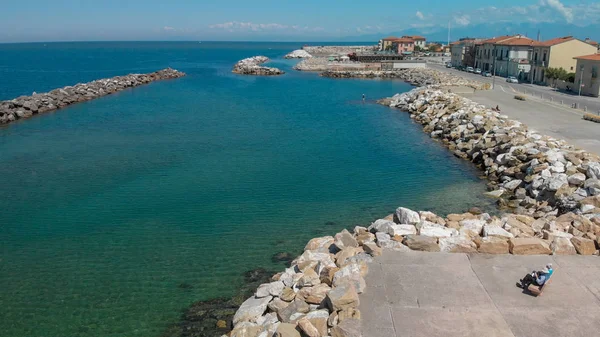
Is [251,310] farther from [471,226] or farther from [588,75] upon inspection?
[588,75]

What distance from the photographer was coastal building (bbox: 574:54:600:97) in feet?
145

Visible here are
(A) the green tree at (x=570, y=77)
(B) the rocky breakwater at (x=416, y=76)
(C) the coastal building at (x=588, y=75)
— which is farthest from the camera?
(B) the rocky breakwater at (x=416, y=76)

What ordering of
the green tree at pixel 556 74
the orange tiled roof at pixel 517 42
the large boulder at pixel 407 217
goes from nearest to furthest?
the large boulder at pixel 407 217 → the green tree at pixel 556 74 → the orange tiled roof at pixel 517 42

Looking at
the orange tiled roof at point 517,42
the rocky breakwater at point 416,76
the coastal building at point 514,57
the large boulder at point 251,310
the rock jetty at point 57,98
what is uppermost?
the orange tiled roof at point 517,42

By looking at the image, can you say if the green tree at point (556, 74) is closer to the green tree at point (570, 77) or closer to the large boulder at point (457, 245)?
the green tree at point (570, 77)

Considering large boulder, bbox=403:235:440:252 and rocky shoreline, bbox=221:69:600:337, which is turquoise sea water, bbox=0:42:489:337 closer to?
rocky shoreline, bbox=221:69:600:337

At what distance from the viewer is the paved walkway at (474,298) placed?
9.20 meters

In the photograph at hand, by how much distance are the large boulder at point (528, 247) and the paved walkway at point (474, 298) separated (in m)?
0.19

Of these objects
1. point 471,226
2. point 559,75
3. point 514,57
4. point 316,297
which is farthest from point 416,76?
point 316,297

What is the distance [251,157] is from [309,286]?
17525 mm

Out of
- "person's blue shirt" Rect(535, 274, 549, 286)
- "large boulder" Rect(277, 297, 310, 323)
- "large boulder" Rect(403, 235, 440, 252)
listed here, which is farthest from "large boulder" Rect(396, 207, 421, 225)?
"large boulder" Rect(277, 297, 310, 323)

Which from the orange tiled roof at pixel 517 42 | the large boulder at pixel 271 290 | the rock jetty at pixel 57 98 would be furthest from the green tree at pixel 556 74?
the rock jetty at pixel 57 98

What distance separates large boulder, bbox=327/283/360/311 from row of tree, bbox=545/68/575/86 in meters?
49.5

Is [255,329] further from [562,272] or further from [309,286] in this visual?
[562,272]
